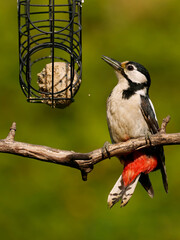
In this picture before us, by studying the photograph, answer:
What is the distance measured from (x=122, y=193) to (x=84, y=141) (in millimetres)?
947

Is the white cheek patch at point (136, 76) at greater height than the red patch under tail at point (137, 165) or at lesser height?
greater

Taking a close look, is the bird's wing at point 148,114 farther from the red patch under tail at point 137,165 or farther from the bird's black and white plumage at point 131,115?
the red patch under tail at point 137,165

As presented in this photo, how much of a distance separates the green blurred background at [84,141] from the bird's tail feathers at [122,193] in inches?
24.6

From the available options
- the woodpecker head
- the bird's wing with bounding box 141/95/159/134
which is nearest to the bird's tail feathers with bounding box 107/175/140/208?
the bird's wing with bounding box 141/95/159/134

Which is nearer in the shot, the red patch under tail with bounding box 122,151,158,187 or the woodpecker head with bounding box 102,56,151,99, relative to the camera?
the woodpecker head with bounding box 102,56,151,99

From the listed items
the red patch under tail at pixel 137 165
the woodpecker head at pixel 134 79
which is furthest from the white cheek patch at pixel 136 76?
the red patch under tail at pixel 137 165

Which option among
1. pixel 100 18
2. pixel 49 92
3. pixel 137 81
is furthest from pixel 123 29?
pixel 49 92

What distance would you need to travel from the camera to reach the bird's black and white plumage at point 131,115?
18.3 ft

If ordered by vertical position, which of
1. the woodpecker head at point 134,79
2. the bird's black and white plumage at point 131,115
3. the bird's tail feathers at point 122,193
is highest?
the woodpecker head at point 134,79

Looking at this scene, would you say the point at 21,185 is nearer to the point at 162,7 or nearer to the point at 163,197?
the point at 163,197

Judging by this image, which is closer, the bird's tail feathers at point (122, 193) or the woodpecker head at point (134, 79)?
the woodpecker head at point (134, 79)

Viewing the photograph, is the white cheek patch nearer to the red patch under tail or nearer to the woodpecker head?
the woodpecker head

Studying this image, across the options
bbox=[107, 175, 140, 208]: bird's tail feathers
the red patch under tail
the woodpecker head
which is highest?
the woodpecker head

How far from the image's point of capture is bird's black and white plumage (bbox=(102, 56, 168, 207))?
559cm
